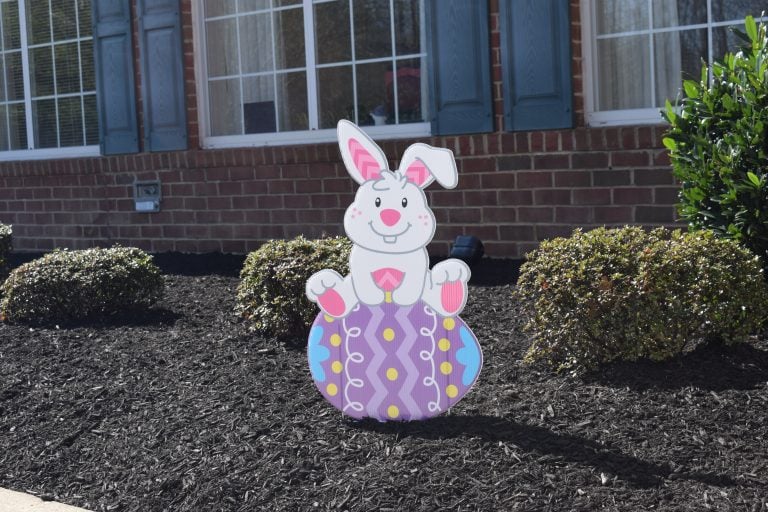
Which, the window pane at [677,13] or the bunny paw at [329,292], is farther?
the window pane at [677,13]

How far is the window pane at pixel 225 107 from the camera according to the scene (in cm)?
961

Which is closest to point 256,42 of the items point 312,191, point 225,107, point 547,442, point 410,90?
point 225,107

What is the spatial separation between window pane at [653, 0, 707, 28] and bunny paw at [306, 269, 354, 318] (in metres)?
4.10

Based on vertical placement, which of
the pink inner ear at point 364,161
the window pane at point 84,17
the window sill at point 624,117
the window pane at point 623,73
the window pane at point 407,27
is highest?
the window pane at point 84,17

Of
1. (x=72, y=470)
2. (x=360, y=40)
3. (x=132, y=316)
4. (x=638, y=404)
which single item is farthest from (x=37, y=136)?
(x=638, y=404)

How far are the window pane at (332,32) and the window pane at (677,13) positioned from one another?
2588 mm

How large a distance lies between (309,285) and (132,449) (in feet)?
3.41

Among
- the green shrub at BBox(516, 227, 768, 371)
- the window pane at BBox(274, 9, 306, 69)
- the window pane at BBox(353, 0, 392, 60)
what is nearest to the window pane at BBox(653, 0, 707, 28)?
the window pane at BBox(353, 0, 392, 60)

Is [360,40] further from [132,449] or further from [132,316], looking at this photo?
[132,449]

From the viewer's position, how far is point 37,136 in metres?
11.1

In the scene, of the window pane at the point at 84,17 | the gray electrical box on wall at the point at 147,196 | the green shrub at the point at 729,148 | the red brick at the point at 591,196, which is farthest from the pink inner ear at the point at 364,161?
the window pane at the point at 84,17

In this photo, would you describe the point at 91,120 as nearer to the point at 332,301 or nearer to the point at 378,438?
the point at 332,301

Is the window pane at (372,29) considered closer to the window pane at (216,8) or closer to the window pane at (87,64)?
the window pane at (216,8)

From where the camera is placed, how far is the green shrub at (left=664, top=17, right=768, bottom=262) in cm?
503
